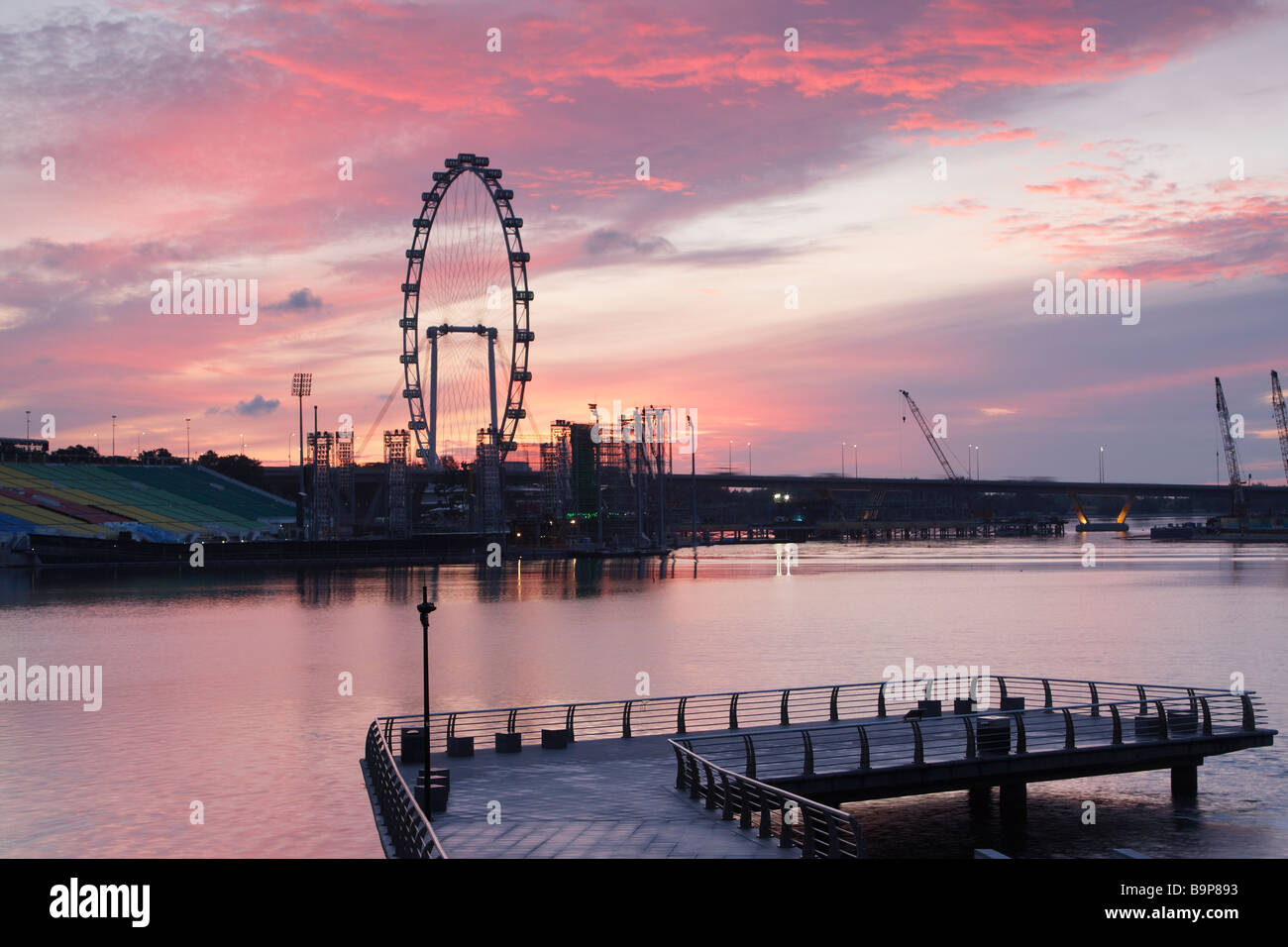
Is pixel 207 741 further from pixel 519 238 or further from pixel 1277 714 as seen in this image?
pixel 519 238

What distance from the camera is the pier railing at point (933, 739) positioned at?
26688 millimetres

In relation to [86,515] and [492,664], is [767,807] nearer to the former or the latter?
[492,664]

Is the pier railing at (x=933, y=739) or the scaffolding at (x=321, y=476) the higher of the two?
the scaffolding at (x=321, y=476)

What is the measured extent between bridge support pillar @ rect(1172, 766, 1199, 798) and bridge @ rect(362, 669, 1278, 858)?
0.16ft

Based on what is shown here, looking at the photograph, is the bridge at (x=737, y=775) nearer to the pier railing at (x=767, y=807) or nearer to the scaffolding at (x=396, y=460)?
the pier railing at (x=767, y=807)

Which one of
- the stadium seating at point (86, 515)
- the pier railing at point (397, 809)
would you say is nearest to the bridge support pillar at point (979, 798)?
the pier railing at point (397, 809)

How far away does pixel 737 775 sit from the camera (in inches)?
862

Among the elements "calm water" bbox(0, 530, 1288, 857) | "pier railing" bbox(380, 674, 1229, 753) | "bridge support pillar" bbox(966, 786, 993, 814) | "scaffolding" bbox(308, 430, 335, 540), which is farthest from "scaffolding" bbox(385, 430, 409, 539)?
"bridge support pillar" bbox(966, 786, 993, 814)

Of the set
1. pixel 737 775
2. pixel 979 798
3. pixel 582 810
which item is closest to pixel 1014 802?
pixel 979 798

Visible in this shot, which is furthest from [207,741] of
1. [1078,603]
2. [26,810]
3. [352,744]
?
[1078,603]

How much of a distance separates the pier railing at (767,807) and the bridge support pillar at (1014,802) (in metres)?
9.32
